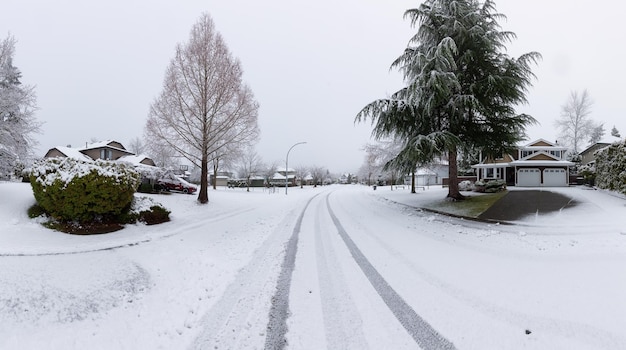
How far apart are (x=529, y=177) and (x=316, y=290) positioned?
3012cm

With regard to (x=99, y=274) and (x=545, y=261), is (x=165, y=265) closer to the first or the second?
(x=99, y=274)

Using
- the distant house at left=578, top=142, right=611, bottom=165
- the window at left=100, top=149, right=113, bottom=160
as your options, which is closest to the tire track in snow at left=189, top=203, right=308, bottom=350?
the distant house at left=578, top=142, right=611, bottom=165

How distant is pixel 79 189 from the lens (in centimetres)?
880

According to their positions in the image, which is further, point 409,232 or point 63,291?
point 409,232

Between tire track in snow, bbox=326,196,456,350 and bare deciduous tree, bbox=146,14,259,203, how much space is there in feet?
44.8

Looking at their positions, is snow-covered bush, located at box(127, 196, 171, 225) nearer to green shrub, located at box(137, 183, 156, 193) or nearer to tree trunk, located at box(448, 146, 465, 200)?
green shrub, located at box(137, 183, 156, 193)

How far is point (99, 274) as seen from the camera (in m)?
5.25

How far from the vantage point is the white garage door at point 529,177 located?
26.3 metres

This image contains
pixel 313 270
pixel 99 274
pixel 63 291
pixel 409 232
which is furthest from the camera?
pixel 409 232

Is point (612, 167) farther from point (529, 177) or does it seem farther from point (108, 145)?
point (108, 145)

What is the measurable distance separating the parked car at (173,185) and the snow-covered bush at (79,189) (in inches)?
417

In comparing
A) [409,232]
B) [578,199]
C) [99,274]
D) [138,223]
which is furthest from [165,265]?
[578,199]

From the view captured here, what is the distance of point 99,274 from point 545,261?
9.37 metres

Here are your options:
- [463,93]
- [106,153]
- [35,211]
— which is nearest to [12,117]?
[35,211]
